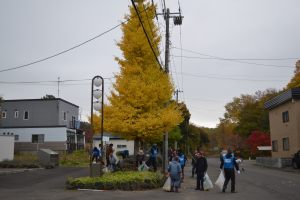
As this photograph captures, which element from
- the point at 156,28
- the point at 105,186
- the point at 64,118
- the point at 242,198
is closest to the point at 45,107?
the point at 64,118

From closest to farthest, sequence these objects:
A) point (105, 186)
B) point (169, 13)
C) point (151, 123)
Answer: point (105, 186) < point (151, 123) < point (169, 13)

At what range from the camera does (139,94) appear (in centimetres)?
2333

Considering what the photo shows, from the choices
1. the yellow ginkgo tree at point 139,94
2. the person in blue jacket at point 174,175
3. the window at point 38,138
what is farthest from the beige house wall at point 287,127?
the window at point 38,138

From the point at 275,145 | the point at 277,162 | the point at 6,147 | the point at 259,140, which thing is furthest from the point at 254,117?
the point at 6,147

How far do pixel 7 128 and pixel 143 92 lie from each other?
103 ft

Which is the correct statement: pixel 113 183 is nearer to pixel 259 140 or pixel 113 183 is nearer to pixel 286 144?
pixel 286 144

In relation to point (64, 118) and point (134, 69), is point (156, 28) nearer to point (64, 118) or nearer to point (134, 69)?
point (134, 69)

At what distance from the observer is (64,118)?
168ft

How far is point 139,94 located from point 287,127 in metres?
21.3

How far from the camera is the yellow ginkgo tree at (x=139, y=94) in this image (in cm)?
2331

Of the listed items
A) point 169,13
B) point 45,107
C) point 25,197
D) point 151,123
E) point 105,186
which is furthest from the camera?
point 45,107

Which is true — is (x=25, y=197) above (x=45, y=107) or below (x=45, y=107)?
below

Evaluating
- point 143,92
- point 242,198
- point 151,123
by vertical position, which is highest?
point 143,92

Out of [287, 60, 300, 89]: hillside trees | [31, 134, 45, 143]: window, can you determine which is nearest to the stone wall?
[287, 60, 300, 89]: hillside trees
